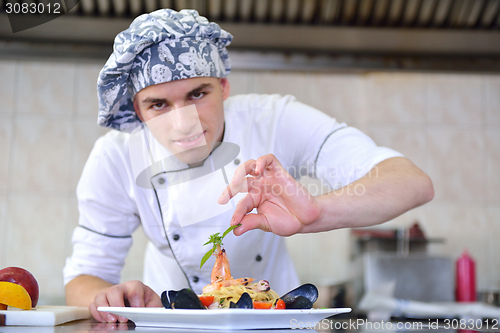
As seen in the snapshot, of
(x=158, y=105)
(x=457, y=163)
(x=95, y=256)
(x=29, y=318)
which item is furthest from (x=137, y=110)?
(x=457, y=163)

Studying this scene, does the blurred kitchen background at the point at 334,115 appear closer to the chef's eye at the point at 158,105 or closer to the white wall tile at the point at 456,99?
the white wall tile at the point at 456,99

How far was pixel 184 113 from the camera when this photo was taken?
1.20 m

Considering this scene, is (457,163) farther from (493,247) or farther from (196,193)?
(196,193)

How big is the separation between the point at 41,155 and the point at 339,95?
77.3 inches

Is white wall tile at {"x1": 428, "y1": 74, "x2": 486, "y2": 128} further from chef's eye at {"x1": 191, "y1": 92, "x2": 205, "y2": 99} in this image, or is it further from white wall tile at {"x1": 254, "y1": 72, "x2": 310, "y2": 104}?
chef's eye at {"x1": 191, "y1": 92, "x2": 205, "y2": 99}

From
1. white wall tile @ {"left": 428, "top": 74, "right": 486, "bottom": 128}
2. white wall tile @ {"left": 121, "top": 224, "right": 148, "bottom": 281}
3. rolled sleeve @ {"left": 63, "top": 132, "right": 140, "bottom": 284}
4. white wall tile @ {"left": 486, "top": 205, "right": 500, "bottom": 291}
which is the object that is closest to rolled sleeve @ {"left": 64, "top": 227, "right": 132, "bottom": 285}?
rolled sleeve @ {"left": 63, "top": 132, "right": 140, "bottom": 284}

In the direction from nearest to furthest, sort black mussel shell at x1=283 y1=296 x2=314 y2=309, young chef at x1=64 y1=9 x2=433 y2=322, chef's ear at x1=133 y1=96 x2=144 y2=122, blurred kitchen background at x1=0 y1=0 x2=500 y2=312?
1. black mussel shell at x1=283 y1=296 x2=314 y2=309
2. young chef at x1=64 y1=9 x2=433 y2=322
3. chef's ear at x1=133 y1=96 x2=144 y2=122
4. blurred kitchen background at x1=0 y1=0 x2=500 y2=312

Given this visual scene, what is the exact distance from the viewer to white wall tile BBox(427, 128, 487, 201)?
2.92 meters

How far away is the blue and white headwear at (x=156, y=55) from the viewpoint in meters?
1.19

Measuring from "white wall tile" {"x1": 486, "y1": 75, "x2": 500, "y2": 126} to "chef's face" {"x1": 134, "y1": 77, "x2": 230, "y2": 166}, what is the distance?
2.36 metres

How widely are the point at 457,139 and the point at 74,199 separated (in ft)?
8.16

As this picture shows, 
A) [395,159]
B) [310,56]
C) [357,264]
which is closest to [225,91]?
[395,159]

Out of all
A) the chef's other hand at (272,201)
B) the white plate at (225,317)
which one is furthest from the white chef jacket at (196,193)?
the white plate at (225,317)

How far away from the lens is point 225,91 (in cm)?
146
